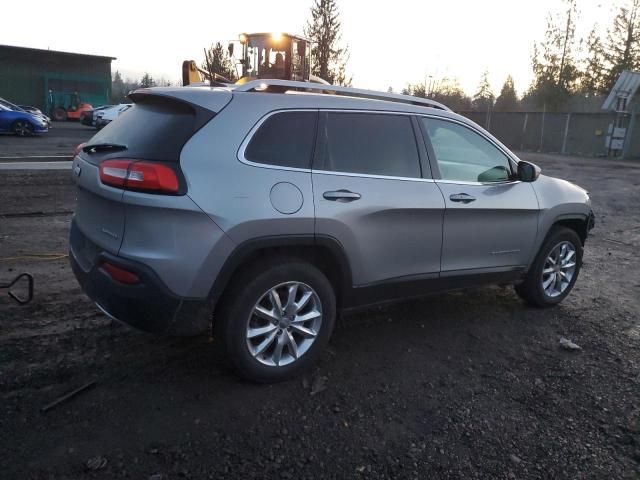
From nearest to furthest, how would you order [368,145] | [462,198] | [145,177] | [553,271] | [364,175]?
[145,177]
[364,175]
[368,145]
[462,198]
[553,271]

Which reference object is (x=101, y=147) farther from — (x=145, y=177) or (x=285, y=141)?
(x=285, y=141)

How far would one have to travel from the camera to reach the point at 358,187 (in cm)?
347

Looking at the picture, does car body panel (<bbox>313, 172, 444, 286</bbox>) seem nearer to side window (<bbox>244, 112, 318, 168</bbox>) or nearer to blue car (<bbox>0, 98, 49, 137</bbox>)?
side window (<bbox>244, 112, 318, 168</bbox>)

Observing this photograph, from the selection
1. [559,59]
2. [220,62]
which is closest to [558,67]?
[559,59]

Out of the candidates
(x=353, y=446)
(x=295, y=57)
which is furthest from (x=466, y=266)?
(x=295, y=57)

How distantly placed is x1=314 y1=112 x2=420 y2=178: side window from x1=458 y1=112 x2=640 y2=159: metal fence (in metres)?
27.1

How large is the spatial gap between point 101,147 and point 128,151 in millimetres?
362

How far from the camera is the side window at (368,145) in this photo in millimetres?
3480

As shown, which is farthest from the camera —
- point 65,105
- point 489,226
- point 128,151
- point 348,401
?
point 65,105

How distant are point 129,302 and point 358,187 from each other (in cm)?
160

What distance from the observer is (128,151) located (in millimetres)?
3061

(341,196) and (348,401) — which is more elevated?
(341,196)

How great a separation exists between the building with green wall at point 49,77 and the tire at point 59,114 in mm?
2032

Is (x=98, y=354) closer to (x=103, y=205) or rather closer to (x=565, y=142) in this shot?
(x=103, y=205)
